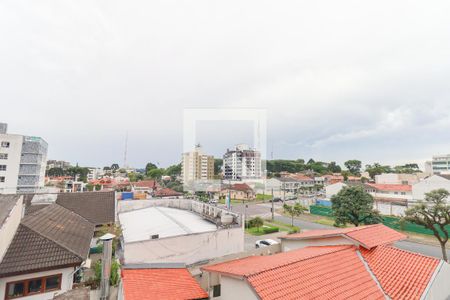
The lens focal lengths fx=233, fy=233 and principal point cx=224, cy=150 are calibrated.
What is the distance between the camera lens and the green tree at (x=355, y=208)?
2183 cm

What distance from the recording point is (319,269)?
7012mm

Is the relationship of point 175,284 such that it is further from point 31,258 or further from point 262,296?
point 31,258

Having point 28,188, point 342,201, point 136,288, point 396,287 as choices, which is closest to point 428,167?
point 342,201

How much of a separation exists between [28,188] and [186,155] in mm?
30000

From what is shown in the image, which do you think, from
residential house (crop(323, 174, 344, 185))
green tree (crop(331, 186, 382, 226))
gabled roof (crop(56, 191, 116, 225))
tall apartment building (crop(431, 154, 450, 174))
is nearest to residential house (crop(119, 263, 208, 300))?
gabled roof (crop(56, 191, 116, 225))

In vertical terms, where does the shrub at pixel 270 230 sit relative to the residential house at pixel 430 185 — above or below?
below

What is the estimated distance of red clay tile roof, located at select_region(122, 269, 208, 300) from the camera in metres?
7.05

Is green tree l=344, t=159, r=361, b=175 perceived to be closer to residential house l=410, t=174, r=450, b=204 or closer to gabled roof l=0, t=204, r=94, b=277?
residential house l=410, t=174, r=450, b=204

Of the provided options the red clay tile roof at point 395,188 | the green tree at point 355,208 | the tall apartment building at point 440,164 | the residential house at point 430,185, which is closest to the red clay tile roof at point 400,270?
the green tree at point 355,208

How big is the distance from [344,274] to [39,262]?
36.5 feet

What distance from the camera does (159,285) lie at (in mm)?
7691

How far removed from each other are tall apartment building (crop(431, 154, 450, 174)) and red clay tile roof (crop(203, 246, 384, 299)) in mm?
85969

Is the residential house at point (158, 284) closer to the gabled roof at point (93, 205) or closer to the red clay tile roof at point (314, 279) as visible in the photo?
the red clay tile roof at point (314, 279)

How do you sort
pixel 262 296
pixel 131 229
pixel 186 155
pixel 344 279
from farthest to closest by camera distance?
1. pixel 186 155
2. pixel 131 229
3. pixel 344 279
4. pixel 262 296
